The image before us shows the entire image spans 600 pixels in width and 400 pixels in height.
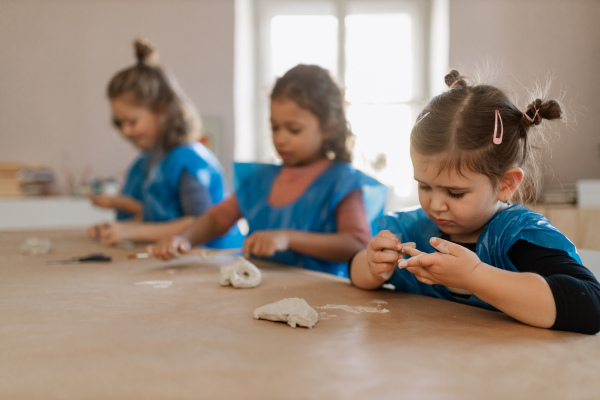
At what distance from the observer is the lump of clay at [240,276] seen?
0.80m

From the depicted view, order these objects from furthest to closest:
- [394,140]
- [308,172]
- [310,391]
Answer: [394,140]
[308,172]
[310,391]

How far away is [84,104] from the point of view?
11.7 ft

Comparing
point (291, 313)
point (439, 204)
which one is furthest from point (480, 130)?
point (291, 313)

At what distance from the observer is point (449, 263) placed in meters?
0.61

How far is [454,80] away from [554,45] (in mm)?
2484

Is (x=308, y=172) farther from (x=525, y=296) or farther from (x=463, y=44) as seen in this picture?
(x=463, y=44)

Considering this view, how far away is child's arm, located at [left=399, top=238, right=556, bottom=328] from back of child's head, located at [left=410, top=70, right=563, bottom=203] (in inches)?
6.5

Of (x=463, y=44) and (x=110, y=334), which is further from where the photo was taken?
(x=463, y=44)

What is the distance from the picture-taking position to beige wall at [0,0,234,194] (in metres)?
3.52

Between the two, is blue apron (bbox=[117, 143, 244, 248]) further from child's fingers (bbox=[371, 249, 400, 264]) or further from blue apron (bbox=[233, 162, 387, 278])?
child's fingers (bbox=[371, 249, 400, 264])

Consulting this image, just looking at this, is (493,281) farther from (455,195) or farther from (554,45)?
(554,45)

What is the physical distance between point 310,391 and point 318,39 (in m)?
3.76

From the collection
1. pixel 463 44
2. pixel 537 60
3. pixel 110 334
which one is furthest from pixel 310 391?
pixel 463 44

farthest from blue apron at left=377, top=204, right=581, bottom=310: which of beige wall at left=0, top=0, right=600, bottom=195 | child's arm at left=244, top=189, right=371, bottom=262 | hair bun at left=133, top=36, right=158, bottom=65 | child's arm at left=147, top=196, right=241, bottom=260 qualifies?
beige wall at left=0, top=0, right=600, bottom=195
